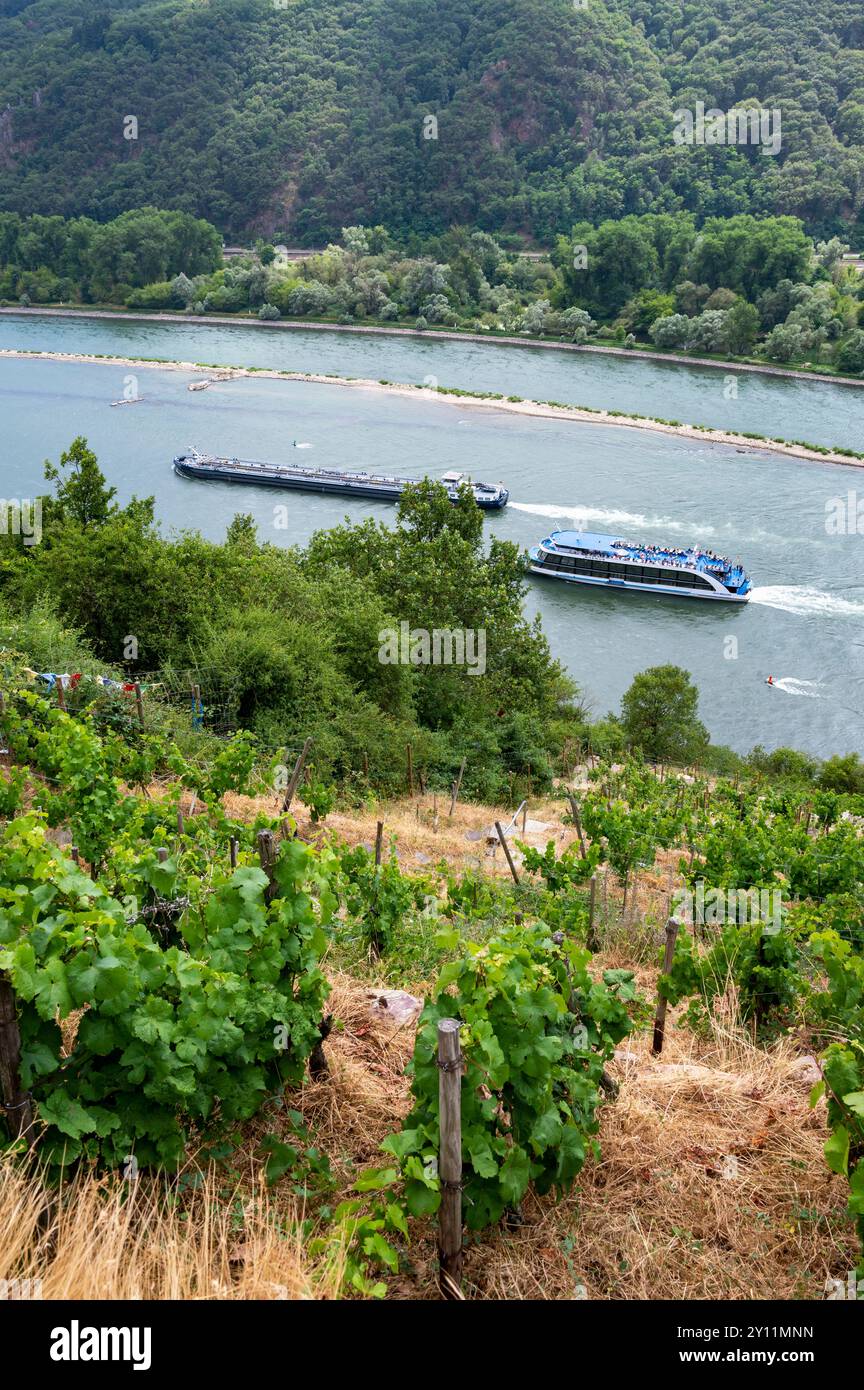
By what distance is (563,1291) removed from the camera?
13.0ft

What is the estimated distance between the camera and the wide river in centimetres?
2952

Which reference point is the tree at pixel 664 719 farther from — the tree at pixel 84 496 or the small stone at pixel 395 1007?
the small stone at pixel 395 1007

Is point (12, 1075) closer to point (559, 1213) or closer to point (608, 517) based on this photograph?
point (559, 1213)

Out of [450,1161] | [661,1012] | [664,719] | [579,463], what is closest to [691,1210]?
[450,1161]

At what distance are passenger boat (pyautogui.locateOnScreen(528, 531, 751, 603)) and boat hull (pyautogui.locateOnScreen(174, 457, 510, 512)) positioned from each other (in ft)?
17.8

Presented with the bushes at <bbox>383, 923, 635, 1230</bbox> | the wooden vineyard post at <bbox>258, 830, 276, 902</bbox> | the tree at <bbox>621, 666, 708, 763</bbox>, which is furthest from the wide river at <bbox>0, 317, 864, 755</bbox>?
the bushes at <bbox>383, 923, 635, 1230</bbox>

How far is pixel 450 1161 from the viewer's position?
3684 millimetres

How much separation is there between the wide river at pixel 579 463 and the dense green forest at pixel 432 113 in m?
24.9

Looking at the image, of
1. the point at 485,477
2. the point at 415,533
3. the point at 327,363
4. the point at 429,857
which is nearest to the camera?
the point at 429,857

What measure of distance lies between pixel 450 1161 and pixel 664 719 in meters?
19.6

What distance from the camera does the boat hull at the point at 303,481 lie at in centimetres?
4147

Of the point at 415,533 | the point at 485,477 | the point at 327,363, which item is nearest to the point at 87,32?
the point at 327,363

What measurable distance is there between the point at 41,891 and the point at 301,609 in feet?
43.1
